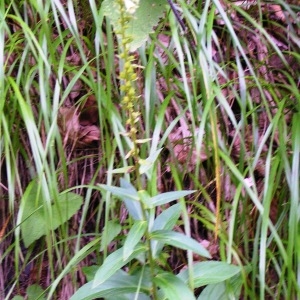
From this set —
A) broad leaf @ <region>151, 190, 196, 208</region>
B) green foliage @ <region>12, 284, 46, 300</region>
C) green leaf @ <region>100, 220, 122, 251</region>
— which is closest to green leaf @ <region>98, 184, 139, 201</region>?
broad leaf @ <region>151, 190, 196, 208</region>

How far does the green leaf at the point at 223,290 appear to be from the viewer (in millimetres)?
1101

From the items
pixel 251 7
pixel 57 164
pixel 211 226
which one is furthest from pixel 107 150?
pixel 251 7

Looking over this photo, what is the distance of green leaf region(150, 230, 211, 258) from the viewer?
2.89 ft

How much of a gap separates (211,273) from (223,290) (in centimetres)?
12

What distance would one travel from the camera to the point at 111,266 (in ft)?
2.93

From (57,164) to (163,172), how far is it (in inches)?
→ 12.0

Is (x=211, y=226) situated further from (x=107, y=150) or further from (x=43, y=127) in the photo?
(x=43, y=127)

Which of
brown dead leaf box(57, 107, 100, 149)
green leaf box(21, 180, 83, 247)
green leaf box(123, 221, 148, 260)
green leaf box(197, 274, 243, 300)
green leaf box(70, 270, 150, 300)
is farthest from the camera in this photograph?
brown dead leaf box(57, 107, 100, 149)

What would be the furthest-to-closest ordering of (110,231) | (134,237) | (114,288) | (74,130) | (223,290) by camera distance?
(74,130)
(110,231)
(223,290)
(114,288)
(134,237)

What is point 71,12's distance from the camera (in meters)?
1.33

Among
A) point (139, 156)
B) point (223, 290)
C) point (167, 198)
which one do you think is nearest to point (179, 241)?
point (167, 198)

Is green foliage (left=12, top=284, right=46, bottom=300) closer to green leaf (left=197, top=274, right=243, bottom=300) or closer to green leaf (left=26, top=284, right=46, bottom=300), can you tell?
green leaf (left=26, top=284, right=46, bottom=300)

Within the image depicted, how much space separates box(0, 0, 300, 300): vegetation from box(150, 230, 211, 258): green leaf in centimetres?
11

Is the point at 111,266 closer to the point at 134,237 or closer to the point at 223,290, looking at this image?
the point at 134,237
